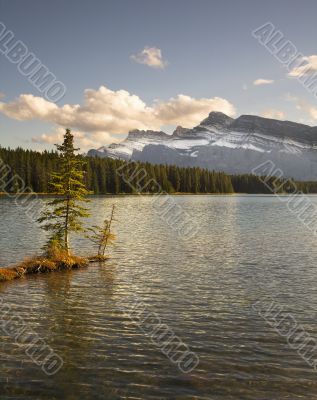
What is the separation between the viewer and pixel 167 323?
22031 millimetres

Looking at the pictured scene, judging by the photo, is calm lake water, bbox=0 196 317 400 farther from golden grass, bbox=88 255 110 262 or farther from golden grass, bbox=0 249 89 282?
golden grass, bbox=0 249 89 282

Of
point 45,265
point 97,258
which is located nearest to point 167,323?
point 45,265

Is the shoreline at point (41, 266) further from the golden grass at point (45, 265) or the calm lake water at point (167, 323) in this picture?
the calm lake water at point (167, 323)

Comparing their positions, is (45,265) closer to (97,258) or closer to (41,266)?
(41,266)

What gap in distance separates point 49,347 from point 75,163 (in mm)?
23361

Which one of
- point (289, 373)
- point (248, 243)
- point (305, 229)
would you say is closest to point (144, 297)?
point (289, 373)

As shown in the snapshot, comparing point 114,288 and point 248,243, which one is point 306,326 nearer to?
point 114,288

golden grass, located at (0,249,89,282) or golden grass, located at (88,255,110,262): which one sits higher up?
golden grass, located at (88,255,110,262)

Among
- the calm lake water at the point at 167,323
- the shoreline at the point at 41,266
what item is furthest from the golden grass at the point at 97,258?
the shoreline at the point at 41,266

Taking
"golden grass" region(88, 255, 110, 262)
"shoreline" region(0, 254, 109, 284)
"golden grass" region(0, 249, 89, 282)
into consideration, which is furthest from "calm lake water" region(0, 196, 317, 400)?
"golden grass" region(0, 249, 89, 282)

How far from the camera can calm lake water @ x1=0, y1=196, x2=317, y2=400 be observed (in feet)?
50.1

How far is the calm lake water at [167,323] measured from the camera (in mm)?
15258

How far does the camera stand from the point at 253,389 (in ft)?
49.2

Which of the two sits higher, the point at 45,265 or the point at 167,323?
the point at 167,323
